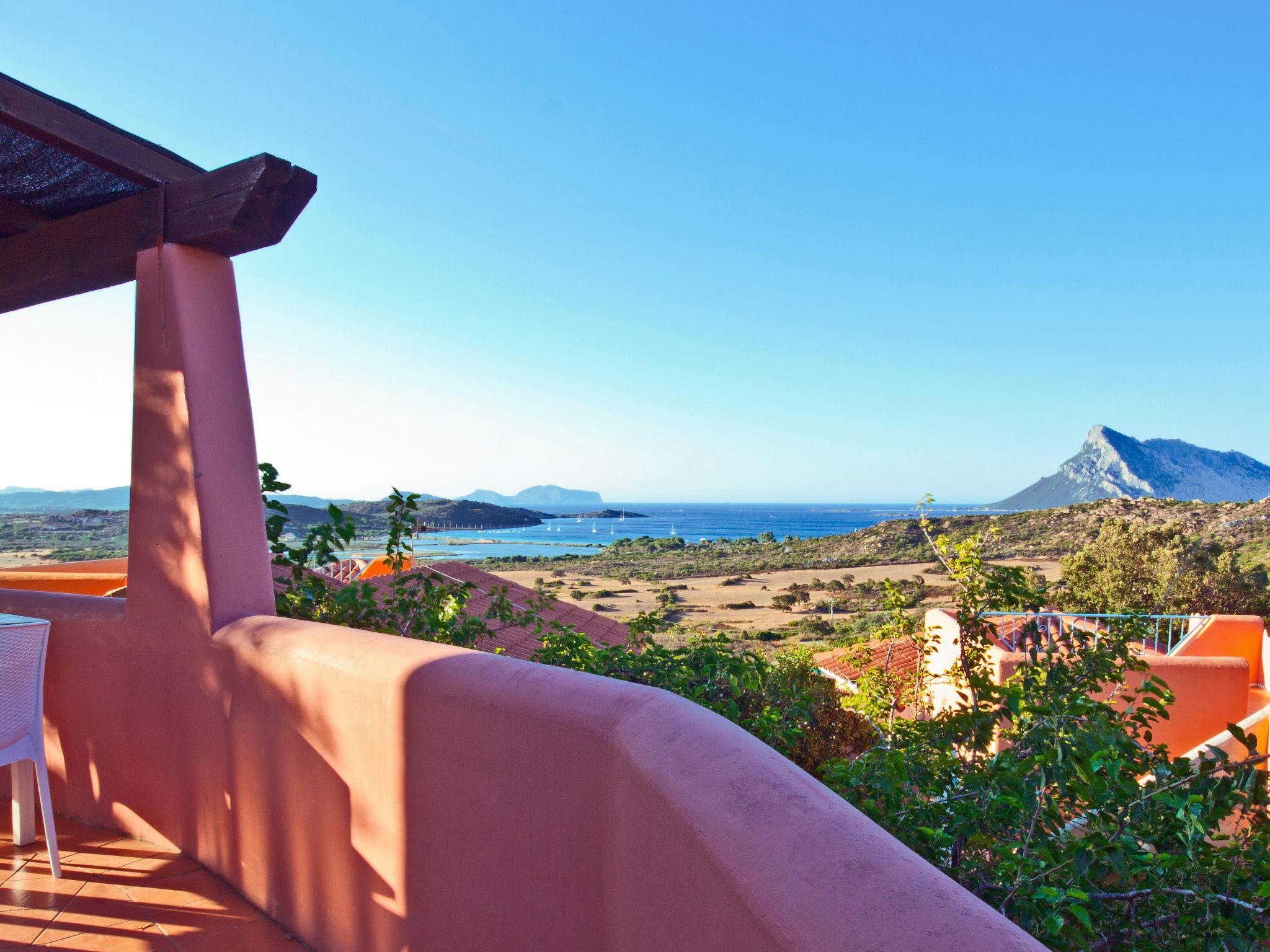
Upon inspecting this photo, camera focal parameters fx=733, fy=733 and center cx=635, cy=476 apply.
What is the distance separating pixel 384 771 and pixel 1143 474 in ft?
276

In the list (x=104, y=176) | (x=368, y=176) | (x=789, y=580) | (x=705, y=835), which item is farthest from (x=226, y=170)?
(x=789, y=580)

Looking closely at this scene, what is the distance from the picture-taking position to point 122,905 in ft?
7.78

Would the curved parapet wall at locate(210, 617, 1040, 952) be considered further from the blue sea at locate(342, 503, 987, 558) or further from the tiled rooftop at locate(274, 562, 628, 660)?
the blue sea at locate(342, 503, 987, 558)

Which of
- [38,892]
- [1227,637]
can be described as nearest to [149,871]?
[38,892]

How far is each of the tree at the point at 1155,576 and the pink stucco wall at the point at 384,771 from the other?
1562 centimetres

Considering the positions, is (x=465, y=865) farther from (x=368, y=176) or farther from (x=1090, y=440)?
(x=1090, y=440)

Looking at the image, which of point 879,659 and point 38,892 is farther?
point 879,659

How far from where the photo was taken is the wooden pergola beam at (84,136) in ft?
7.95

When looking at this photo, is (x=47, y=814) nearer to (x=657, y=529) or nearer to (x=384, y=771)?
(x=384, y=771)

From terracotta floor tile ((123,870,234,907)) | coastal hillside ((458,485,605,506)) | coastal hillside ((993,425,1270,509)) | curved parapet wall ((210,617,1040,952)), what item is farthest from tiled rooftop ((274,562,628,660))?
coastal hillside ((458,485,605,506))

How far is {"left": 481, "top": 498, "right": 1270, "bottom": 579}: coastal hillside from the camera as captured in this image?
21.9 metres

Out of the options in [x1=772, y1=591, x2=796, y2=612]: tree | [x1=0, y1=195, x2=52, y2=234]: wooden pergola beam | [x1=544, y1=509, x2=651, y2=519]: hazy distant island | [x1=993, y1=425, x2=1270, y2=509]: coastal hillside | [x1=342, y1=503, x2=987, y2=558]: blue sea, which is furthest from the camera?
[x1=544, y1=509, x2=651, y2=519]: hazy distant island

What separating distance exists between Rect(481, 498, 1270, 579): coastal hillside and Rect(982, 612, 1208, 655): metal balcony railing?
1.94 ft

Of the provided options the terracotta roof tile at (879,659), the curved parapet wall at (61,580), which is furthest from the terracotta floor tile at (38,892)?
the terracotta roof tile at (879,659)
